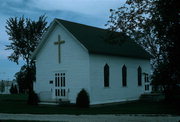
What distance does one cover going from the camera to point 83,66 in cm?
2562

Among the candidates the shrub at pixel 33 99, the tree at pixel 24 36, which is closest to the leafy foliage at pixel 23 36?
the tree at pixel 24 36

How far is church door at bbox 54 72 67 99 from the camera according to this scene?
27.1 metres

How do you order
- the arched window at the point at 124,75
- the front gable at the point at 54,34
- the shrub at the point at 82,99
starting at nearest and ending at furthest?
the shrub at the point at 82,99
the front gable at the point at 54,34
the arched window at the point at 124,75

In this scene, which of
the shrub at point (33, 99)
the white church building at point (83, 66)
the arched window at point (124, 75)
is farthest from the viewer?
the arched window at point (124, 75)

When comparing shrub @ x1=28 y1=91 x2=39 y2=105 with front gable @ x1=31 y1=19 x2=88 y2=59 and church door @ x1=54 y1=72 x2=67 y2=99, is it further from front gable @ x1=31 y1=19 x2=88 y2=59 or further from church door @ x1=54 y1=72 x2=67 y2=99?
front gable @ x1=31 y1=19 x2=88 y2=59

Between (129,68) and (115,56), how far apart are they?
2.91 m

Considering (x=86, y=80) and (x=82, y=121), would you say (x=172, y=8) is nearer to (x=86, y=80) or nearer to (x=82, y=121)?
(x=82, y=121)

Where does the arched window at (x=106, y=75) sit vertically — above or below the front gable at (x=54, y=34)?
below

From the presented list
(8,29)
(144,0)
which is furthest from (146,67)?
(8,29)

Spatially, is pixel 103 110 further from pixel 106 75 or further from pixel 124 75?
pixel 124 75

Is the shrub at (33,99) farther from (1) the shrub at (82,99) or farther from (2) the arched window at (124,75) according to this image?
(2) the arched window at (124,75)

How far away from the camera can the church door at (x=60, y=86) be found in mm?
27094

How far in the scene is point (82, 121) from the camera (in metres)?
14.7

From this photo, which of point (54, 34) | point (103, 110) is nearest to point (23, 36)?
point (54, 34)
